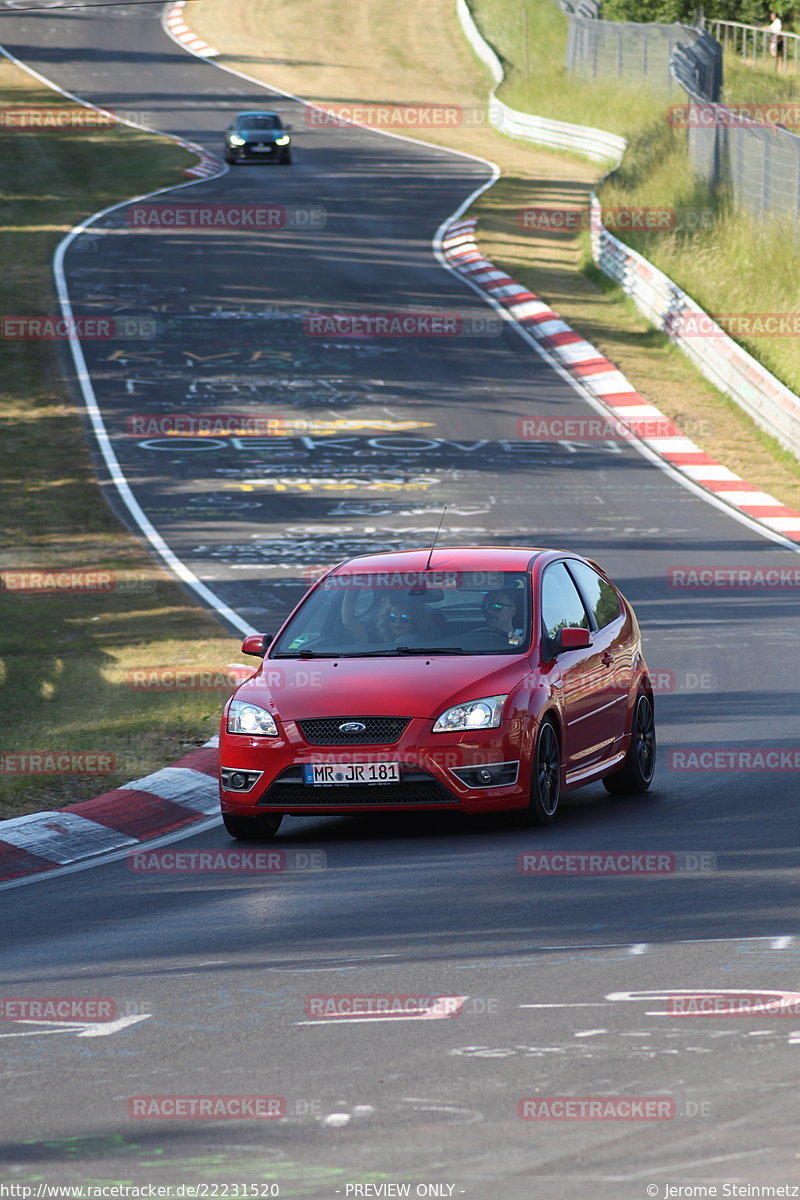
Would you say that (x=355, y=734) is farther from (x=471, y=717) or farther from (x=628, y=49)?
(x=628, y=49)

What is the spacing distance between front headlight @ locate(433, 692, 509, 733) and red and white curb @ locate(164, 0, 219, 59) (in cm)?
7102

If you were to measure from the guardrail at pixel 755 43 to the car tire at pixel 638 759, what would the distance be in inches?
1831

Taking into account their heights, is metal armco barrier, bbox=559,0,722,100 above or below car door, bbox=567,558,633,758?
below

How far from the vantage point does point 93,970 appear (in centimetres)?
789

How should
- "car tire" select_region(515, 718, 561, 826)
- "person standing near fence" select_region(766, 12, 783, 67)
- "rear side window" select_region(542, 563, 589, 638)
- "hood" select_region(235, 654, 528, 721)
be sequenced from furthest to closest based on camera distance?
1. "person standing near fence" select_region(766, 12, 783, 67)
2. "rear side window" select_region(542, 563, 589, 638)
3. "car tire" select_region(515, 718, 561, 826)
4. "hood" select_region(235, 654, 528, 721)

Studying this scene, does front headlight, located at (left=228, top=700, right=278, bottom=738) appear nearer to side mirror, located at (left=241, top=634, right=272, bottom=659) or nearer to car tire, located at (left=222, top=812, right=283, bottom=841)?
car tire, located at (left=222, top=812, right=283, bottom=841)

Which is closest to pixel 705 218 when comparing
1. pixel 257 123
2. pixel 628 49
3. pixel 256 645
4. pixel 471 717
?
pixel 257 123

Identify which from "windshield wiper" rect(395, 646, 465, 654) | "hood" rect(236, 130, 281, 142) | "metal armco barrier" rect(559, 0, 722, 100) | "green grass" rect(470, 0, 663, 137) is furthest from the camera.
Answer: "green grass" rect(470, 0, 663, 137)

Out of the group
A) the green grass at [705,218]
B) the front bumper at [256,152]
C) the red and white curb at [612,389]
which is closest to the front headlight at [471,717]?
the red and white curb at [612,389]

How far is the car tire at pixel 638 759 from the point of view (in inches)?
475

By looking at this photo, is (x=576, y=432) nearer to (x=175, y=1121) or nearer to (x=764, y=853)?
(x=764, y=853)

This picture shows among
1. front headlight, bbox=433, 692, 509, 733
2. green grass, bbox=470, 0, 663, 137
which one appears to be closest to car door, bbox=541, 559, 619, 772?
front headlight, bbox=433, 692, 509, 733

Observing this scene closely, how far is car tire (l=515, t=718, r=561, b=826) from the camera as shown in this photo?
10781mm

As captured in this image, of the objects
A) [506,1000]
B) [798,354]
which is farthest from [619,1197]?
[798,354]
